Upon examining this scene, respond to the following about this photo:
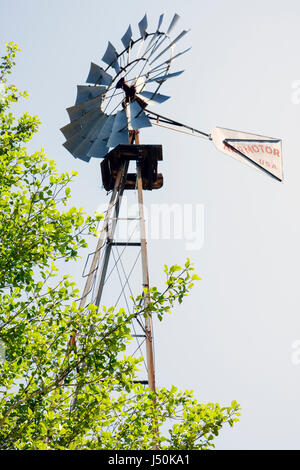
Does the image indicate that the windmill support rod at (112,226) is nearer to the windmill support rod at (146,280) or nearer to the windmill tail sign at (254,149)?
the windmill support rod at (146,280)

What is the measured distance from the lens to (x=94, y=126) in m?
12.7

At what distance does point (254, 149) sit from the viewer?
12500mm

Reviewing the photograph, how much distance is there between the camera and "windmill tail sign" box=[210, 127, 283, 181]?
40.5 ft

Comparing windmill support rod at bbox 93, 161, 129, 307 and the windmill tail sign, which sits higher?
the windmill tail sign

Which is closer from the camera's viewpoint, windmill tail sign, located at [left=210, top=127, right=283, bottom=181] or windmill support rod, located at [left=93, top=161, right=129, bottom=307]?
windmill support rod, located at [left=93, top=161, right=129, bottom=307]

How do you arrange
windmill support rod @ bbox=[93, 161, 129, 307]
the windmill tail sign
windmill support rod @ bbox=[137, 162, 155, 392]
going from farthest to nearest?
the windmill tail sign
windmill support rod @ bbox=[93, 161, 129, 307]
windmill support rod @ bbox=[137, 162, 155, 392]

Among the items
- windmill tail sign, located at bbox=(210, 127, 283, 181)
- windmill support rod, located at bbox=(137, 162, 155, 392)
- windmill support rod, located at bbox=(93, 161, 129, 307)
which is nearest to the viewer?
windmill support rod, located at bbox=(137, 162, 155, 392)

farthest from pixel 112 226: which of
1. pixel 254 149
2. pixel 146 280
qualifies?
pixel 254 149

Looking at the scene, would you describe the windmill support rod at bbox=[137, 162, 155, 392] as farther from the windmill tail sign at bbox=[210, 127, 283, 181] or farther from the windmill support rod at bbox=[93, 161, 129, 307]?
the windmill tail sign at bbox=[210, 127, 283, 181]

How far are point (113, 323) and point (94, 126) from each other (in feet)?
24.2

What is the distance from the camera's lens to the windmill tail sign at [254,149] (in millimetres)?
12344

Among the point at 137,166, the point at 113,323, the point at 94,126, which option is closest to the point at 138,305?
the point at 113,323
